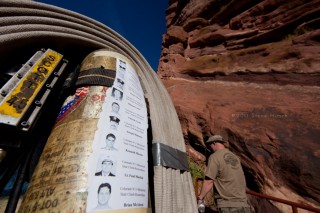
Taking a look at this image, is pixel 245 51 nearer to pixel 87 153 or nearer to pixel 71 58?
pixel 71 58

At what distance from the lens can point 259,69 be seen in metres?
5.83

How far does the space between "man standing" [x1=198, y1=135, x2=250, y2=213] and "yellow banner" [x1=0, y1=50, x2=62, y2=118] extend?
2494 millimetres

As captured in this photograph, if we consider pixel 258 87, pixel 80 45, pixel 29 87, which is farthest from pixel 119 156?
pixel 258 87

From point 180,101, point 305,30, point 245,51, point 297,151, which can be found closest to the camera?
point 297,151

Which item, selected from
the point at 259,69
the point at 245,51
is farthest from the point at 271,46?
the point at 259,69

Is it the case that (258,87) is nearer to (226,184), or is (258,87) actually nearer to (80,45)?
(226,184)

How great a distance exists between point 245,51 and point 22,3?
270 inches

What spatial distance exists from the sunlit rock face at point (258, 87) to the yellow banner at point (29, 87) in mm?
3380

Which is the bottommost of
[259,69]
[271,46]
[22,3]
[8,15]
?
[8,15]

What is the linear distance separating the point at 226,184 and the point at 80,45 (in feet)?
9.67

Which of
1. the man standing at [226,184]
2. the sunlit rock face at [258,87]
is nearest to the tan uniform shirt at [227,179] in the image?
the man standing at [226,184]

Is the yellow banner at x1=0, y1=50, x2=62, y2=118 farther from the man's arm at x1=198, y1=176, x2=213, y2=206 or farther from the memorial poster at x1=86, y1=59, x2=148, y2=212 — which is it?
the man's arm at x1=198, y1=176, x2=213, y2=206

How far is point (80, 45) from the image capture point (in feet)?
9.04

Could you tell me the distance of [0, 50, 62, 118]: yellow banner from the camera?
1.53 m
